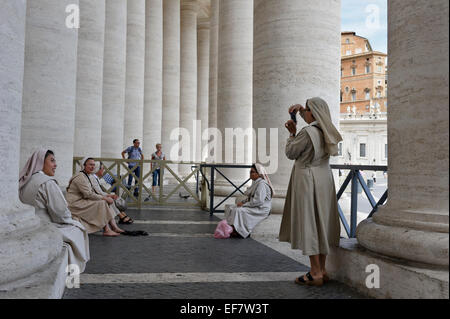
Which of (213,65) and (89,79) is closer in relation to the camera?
(89,79)

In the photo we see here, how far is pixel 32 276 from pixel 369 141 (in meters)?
70.9

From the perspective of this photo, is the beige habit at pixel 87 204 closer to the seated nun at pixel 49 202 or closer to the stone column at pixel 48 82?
the stone column at pixel 48 82

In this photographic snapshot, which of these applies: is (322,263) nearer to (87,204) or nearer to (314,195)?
(314,195)

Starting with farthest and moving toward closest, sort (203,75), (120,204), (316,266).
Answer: (203,75) → (120,204) → (316,266)

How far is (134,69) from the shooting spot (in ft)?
72.9

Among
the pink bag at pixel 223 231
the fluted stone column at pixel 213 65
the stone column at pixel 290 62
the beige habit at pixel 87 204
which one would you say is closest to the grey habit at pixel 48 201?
the beige habit at pixel 87 204

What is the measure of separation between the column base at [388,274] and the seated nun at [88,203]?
510cm

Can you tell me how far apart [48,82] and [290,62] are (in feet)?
16.6

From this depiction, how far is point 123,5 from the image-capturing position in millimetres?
17656

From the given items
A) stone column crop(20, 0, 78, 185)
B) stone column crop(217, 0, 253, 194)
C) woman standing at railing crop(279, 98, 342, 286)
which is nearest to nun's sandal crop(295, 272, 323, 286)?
woman standing at railing crop(279, 98, 342, 286)

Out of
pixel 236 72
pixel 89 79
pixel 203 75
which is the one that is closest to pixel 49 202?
pixel 89 79

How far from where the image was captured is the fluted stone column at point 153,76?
26.3m
